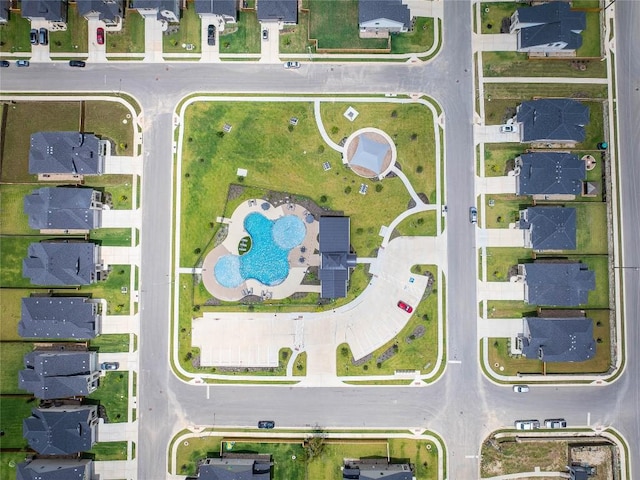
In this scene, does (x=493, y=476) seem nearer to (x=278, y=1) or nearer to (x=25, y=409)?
(x=25, y=409)

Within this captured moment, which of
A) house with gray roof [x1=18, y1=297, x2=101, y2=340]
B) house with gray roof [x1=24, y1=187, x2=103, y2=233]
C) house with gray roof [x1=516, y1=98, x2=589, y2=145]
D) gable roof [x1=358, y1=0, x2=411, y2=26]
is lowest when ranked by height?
house with gray roof [x1=18, y1=297, x2=101, y2=340]

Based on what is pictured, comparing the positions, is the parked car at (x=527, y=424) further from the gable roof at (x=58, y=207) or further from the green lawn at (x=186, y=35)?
the green lawn at (x=186, y=35)

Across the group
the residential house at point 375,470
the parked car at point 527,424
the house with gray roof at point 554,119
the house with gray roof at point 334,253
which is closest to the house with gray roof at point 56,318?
the house with gray roof at point 334,253

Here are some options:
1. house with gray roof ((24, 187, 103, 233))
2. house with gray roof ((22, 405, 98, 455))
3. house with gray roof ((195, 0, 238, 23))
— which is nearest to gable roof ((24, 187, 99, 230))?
house with gray roof ((24, 187, 103, 233))

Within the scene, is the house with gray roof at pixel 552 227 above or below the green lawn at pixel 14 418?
above

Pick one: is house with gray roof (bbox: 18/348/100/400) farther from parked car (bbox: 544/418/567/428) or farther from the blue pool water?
parked car (bbox: 544/418/567/428)

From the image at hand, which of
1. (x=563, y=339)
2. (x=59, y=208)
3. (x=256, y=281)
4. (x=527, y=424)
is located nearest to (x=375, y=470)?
(x=527, y=424)

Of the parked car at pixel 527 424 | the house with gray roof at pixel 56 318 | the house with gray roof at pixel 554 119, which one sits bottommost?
the parked car at pixel 527 424
